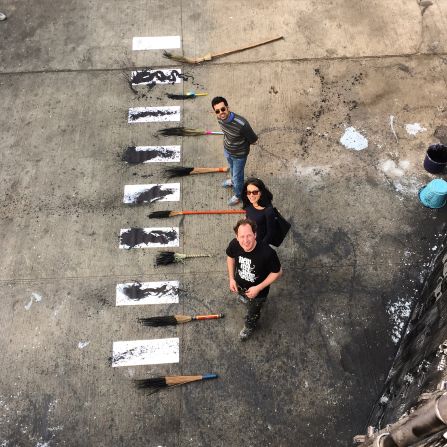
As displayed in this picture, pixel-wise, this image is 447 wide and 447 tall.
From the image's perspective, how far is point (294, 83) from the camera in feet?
27.1

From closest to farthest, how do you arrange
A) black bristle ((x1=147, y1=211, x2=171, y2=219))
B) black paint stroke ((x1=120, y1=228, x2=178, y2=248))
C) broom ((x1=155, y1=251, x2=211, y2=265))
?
1. broom ((x1=155, y1=251, x2=211, y2=265))
2. black paint stroke ((x1=120, y1=228, x2=178, y2=248))
3. black bristle ((x1=147, y1=211, x2=171, y2=219))

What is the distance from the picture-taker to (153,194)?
7160 mm

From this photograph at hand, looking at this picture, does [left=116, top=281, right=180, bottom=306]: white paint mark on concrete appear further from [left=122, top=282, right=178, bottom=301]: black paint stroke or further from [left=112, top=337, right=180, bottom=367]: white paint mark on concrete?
[left=112, top=337, right=180, bottom=367]: white paint mark on concrete

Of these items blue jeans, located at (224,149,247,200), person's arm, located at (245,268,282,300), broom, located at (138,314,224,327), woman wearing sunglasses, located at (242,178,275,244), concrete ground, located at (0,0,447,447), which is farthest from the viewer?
blue jeans, located at (224,149,247,200)

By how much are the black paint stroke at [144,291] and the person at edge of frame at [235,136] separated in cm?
179

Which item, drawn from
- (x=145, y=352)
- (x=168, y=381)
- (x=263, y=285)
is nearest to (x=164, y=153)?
(x=145, y=352)

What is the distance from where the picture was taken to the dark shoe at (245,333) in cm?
577

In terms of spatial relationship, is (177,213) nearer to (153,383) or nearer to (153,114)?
(153,114)

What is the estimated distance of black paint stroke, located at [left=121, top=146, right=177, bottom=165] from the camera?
24.6 feet

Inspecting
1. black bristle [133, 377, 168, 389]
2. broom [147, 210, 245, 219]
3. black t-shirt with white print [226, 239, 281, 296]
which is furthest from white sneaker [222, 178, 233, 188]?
black bristle [133, 377, 168, 389]

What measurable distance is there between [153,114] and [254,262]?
4.32 m

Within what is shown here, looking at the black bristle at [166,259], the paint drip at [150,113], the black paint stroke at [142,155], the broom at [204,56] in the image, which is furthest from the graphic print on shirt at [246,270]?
the broom at [204,56]

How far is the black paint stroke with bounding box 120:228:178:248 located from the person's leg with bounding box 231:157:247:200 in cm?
113

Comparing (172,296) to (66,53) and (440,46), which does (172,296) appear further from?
(440,46)
